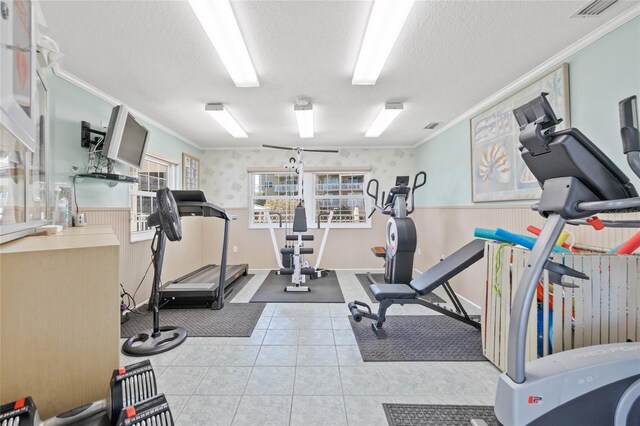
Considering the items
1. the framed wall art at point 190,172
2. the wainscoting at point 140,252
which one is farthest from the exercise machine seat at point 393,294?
the framed wall art at point 190,172

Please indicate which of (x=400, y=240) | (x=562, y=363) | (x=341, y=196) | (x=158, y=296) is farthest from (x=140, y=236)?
(x=562, y=363)

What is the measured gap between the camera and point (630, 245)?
5.36 feet

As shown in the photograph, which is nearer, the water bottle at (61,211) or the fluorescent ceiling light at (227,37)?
the fluorescent ceiling light at (227,37)

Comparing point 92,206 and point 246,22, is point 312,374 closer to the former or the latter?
point 246,22

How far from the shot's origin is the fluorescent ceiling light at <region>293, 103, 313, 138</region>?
3217mm

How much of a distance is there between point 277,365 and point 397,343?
1.12m

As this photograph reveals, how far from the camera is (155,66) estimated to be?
7.95 feet

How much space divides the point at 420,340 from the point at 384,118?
2.80 m

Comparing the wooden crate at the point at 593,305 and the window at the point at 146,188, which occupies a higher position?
the window at the point at 146,188

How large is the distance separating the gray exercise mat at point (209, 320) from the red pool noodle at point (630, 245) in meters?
2.97

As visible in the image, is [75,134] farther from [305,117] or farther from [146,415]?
[146,415]

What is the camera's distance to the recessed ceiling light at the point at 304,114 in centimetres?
320

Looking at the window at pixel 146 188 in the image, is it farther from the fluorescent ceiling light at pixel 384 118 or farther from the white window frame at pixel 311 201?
the fluorescent ceiling light at pixel 384 118

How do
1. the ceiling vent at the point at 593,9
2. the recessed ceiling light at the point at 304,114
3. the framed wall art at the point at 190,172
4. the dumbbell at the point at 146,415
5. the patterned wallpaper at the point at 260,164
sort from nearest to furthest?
1. the dumbbell at the point at 146,415
2. the ceiling vent at the point at 593,9
3. the recessed ceiling light at the point at 304,114
4. the framed wall art at the point at 190,172
5. the patterned wallpaper at the point at 260,164
